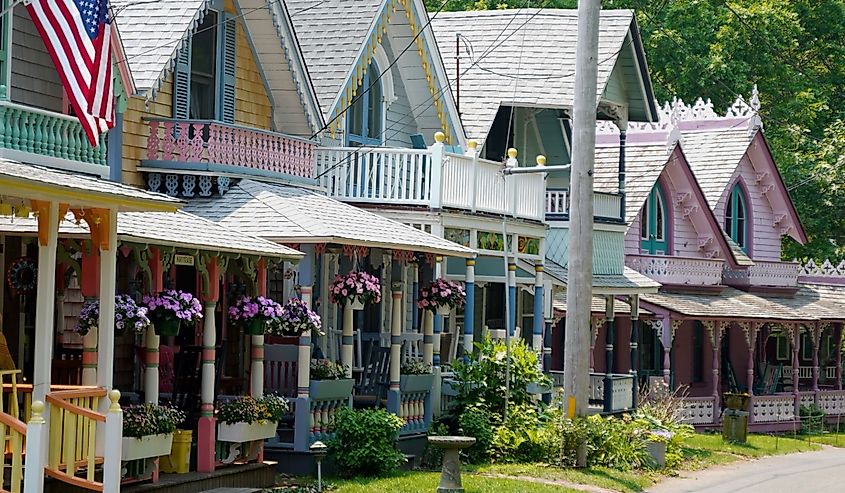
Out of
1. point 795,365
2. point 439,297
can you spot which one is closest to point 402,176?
point 439,297

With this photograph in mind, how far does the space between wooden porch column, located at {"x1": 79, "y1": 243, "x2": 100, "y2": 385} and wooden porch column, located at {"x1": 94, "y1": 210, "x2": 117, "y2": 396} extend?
11.8 inches

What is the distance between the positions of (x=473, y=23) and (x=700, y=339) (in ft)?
38.2

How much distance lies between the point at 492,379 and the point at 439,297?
1656 mm

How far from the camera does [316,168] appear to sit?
28.3 metres

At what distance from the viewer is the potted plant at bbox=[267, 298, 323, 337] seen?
75.2 feet

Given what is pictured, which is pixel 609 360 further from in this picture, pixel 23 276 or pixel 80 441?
pixel 80 441

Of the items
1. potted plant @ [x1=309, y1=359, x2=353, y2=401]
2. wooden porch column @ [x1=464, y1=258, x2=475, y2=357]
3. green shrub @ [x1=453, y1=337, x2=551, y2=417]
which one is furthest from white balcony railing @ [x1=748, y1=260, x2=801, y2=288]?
potted plant @ [x1=309, y1=359, x2=353, y2=401]

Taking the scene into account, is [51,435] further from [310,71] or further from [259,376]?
[310,71]

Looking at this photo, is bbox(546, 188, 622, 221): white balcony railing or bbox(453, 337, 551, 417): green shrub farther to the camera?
bbox(546, 188, 622, 221): white balcony railing

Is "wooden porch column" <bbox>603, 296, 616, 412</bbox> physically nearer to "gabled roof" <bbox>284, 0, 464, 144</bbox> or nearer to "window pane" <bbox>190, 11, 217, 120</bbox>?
"gabled roof" <bbox>284, 0, 464, 144</bbox>

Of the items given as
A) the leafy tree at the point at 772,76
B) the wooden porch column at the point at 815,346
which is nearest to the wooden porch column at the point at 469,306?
the wooden porch column at the point at 815,346

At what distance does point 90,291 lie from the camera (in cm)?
1883

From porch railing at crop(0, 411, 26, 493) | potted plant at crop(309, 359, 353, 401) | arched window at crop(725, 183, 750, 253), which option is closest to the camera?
porch railing at crop(0, 411, 26, 493)

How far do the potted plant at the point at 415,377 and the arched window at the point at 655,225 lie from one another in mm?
15718
